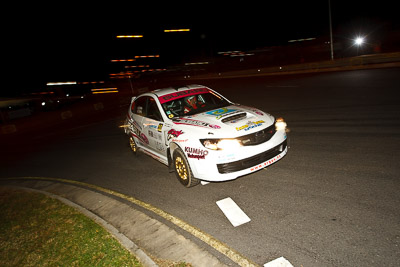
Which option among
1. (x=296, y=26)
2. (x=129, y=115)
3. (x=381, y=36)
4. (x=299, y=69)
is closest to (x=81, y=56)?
(x=299, y=69)

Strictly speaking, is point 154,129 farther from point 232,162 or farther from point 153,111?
point 232,162

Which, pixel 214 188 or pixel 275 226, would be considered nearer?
pixel 275 226

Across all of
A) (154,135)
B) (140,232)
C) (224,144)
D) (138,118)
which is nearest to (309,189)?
(224,144)

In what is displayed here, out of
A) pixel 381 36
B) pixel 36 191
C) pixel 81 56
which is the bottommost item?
pixel 36 191

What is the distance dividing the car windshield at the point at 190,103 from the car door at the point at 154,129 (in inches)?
10.1

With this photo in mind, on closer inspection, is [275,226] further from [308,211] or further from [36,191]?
[36,191]

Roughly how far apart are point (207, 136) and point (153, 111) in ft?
6.62

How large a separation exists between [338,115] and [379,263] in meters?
6.41

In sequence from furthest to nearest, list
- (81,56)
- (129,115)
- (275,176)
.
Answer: (81,56) < (129,115) < (275,176)

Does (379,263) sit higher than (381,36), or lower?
lower

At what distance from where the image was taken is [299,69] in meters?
25.8

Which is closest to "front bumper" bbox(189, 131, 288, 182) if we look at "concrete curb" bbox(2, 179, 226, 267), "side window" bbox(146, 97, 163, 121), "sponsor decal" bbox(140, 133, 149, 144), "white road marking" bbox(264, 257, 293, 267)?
"concrete curb" bbox(2, 179, 226, 267)

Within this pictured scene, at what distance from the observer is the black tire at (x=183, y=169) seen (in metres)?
4.90

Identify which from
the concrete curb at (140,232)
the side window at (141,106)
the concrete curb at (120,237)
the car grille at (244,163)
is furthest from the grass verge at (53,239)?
the side window at (141,106)
